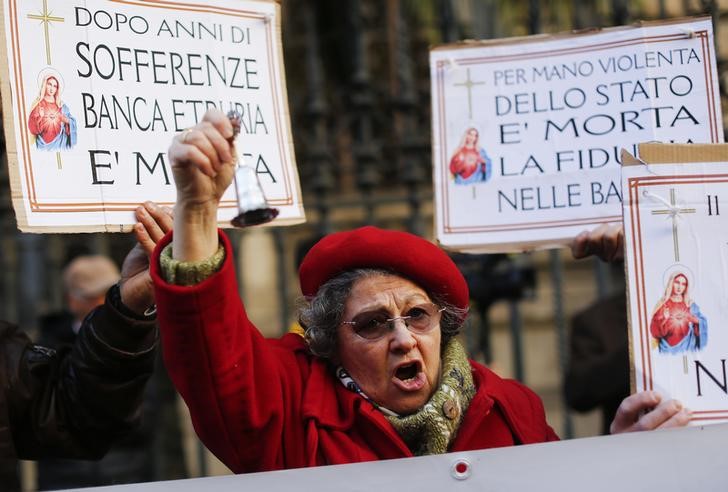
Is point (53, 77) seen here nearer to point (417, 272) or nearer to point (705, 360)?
point (417, 272)

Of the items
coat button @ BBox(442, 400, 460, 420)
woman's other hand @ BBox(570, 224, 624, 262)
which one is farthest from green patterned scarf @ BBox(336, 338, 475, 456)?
woman's other hand @ BBox(570, 224, 624, 262)

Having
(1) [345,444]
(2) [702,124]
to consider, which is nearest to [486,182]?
(2) [702,124]

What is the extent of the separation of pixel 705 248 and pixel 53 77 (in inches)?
59.9

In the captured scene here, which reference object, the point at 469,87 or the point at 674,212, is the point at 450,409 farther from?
the point at 469,87

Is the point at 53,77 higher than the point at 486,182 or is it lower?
higher

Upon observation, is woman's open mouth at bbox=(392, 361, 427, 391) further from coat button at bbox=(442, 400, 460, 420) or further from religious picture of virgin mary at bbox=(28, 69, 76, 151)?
religious picture of virgin mary at bbox=(28, 69, 76, 151)

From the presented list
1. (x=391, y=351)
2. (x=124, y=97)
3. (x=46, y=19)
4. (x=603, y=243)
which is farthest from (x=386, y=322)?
(x=46, y=19)

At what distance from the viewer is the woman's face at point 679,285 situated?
2.47m

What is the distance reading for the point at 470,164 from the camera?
3.21 metres

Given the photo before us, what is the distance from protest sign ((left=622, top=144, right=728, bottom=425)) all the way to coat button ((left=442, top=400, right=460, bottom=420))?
38 centimetres

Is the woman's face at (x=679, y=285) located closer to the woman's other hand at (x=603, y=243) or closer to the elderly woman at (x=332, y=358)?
the elderly woman at (x=332, y=358)

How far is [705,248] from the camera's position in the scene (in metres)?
2.49

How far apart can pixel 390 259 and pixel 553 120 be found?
0.85 m

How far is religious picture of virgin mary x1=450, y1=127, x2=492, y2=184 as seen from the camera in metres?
3.20
